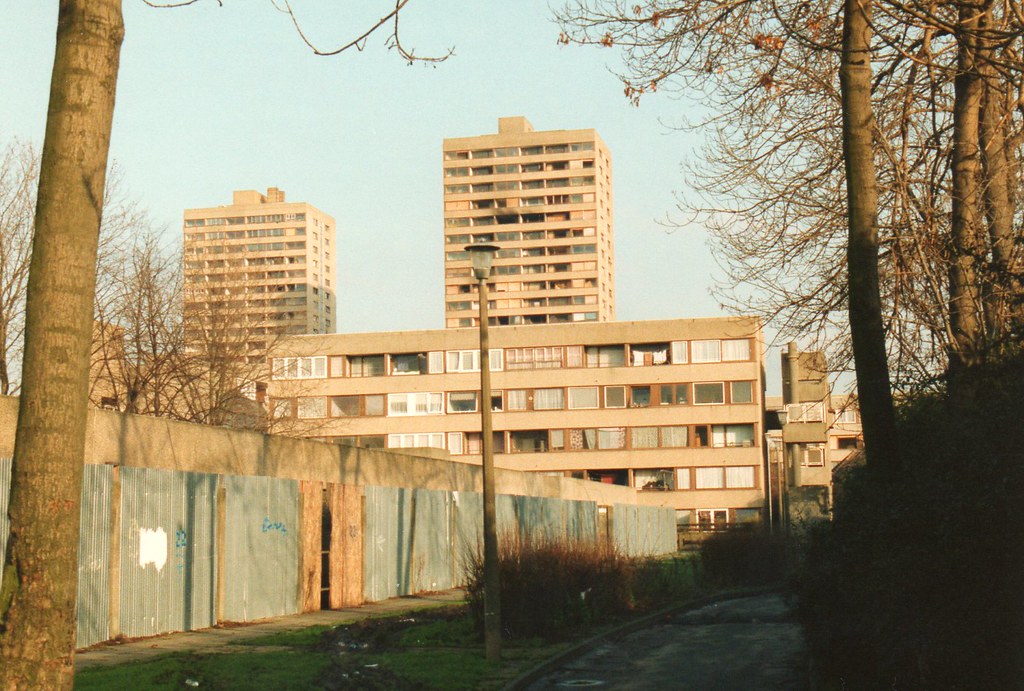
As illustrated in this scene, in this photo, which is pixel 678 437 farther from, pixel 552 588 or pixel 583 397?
pixel 552 588

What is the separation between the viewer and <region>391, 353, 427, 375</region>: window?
91562 millimetres

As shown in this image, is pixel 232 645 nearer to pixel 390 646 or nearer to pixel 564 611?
pixel 390 646

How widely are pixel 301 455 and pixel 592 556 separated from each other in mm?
6014

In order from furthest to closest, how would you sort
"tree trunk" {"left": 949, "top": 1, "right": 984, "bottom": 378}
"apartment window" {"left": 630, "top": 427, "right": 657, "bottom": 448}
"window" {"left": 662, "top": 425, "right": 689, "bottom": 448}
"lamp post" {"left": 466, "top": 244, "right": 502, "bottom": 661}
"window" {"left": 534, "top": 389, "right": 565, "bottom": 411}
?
1. "window" {"left": 534, "top": 389, "right": 565, "bottom": 411}
2. "apartment window" {"left": 630, "top": 427, "right": 657, "bottom": 448}
3. "window" {"left": 662, "top": 425, "right": 689, "bottom": 448}
4. "lamp post" {"left": 466, "top": 244, "right": 502, "bottom": 661}
5. "tree trunk" {"left": 949, "top": 1, "right": 984, "bottom": 378}

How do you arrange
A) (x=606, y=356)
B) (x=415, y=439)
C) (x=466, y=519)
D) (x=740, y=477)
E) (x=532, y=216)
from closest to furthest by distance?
(x=466, y=519), (x=740, y=477), (x=606, y=356), (x=415, y=439), (x=532, y=216)

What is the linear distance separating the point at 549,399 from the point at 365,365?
1471 cm

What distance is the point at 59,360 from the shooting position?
562 cm

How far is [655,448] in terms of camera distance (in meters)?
87.3

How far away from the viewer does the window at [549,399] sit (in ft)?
292

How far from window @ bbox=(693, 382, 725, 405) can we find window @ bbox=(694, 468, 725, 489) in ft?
16.2

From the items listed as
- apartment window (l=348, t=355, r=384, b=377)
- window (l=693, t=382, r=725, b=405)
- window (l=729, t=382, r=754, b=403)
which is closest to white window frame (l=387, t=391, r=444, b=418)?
apartment window (l=348, t=355, r=384, b=377)

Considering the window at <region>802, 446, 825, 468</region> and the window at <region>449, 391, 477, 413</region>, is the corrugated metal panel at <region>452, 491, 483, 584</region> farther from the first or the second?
the window at <region>449, 391, 477, 413</region>

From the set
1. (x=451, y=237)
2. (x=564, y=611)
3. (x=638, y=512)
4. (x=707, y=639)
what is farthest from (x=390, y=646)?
(x=451, y=237)

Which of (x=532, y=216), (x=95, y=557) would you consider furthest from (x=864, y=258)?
(x=532, y=216)
